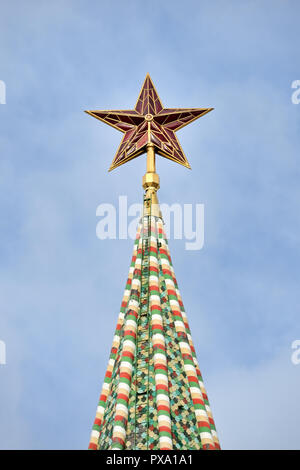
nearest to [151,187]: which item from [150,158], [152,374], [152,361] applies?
[150,158]

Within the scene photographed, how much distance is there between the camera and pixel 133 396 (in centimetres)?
2070

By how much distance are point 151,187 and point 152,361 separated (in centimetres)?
654

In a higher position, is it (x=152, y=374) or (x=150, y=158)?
(x=150, y=158)

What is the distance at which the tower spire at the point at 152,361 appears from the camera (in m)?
19.9

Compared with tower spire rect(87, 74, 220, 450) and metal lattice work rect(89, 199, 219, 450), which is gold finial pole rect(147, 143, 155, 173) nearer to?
tower spire rect(87, 74, 220, 450)

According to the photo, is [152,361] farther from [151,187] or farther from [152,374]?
[151,187]

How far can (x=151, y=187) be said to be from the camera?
25.1m

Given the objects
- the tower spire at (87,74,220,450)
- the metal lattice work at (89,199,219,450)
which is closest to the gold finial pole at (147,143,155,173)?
the tower spire at (87,74,220,450)

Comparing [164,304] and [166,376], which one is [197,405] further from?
[164,304]

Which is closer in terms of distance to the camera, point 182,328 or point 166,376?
point 166,376

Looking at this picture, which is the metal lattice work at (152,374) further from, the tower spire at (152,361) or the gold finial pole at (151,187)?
the gold finial pole at (151,187)
